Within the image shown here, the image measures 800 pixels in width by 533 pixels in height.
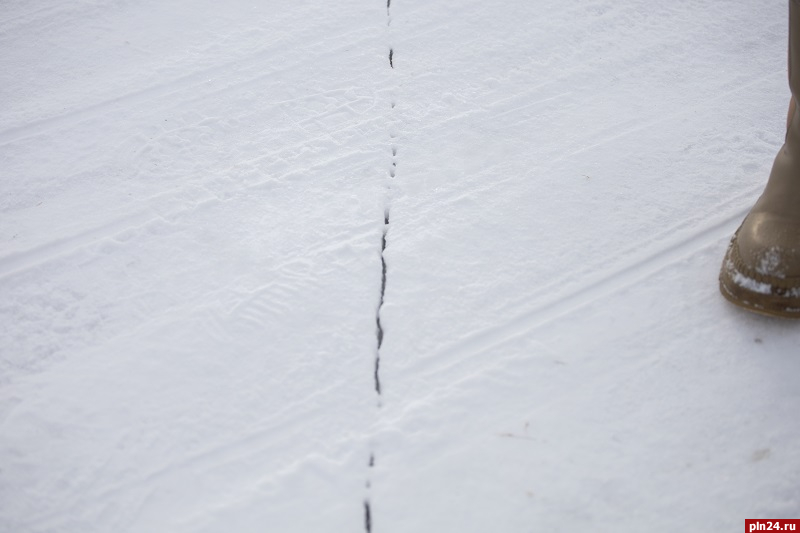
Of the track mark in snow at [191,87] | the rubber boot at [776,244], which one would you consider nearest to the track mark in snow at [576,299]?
the rubber boot at [776,244]

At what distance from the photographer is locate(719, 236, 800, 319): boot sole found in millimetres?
1298

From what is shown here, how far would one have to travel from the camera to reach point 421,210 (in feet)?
5.27

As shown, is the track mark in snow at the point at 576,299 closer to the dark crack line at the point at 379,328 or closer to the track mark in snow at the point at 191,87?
the dark crack line at the point at 379,328

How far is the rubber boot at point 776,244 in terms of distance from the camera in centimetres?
129

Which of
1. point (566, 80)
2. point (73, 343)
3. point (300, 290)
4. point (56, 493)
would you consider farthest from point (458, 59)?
point (56, 493)

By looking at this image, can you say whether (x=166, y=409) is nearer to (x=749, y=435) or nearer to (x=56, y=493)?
(x=56, y=493)

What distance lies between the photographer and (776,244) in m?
1.31

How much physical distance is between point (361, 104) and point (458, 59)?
342 millimetres

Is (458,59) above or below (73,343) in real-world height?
above

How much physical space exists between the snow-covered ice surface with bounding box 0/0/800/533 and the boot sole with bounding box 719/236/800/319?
0.04 meters

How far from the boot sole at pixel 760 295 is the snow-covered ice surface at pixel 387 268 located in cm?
4

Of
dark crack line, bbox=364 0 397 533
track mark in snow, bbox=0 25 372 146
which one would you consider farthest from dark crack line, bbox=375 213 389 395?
track mark in snow, bbox=0 25 372 146

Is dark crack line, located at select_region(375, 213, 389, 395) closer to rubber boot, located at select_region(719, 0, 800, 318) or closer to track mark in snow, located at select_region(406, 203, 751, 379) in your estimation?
track mark in snow, located at select_region(406, 203, 751, 379)

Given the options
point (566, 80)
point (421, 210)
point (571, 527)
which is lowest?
point (571, 527)
